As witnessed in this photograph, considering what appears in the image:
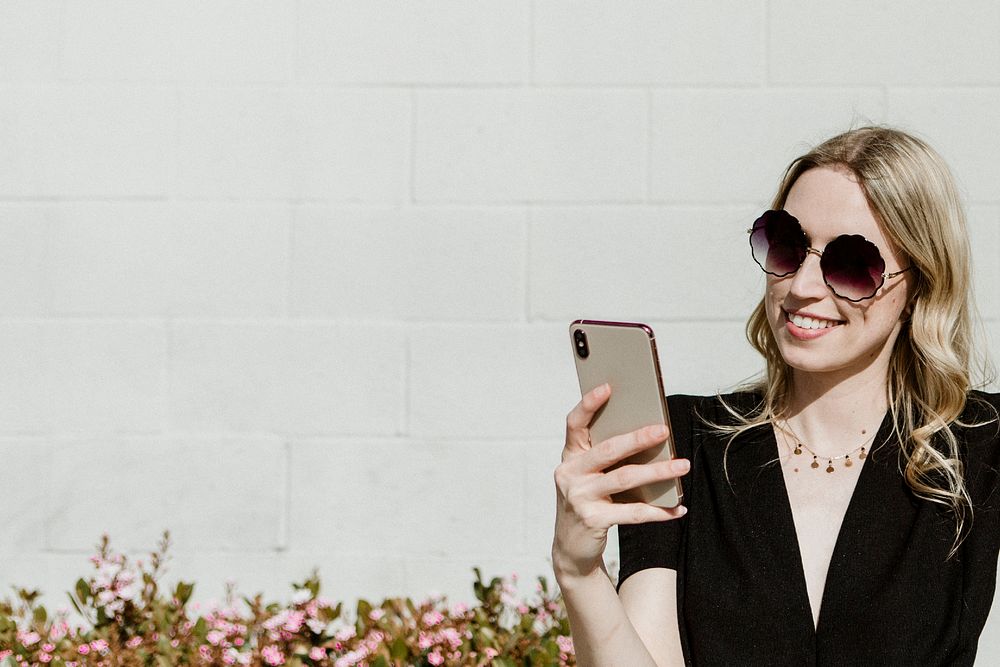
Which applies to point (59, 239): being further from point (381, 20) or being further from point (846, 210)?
point (846, 210)

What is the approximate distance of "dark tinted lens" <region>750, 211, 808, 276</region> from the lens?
1855 mm

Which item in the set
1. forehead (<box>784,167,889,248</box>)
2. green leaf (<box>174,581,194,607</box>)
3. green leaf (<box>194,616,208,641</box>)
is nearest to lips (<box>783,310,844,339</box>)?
forehead (<box>784,167,889,248</box>)

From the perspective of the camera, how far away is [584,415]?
1.59 m

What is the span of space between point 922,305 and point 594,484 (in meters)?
0.82

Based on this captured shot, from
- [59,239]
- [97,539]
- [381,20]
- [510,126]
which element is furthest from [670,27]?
[97,539]

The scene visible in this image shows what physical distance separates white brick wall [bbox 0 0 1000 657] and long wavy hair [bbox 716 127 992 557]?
884 mm

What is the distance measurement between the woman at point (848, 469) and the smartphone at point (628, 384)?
0.32 meters

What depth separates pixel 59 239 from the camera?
115 inches

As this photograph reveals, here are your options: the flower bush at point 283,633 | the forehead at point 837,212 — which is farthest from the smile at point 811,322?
the flower bush at point 283,633

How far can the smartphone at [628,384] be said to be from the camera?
4.90 ft

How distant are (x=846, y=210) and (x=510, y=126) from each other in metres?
1.20

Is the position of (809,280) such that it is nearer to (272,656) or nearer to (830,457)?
(830,457)

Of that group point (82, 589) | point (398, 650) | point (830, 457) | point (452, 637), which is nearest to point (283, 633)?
point (398, 650)

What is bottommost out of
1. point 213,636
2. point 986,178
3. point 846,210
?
point 213,636
